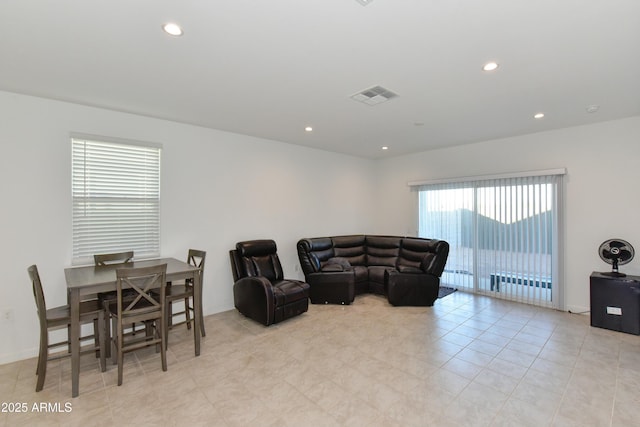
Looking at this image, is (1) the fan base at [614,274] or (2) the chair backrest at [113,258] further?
(1) the fan base at [614,274]

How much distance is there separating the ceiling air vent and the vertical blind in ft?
10.0

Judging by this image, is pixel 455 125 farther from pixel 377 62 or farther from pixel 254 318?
pixel 254 318

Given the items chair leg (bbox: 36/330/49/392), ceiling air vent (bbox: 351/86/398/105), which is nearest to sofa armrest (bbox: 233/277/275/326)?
chair leg (bbox: 36/330/49/392)

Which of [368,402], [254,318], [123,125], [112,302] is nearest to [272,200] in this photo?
[254,318]

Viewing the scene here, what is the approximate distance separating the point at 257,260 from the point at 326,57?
10.2 ft

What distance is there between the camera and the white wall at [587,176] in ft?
12.8

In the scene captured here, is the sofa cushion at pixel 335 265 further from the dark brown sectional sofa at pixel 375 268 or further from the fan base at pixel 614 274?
the fan base at pixel 614 274

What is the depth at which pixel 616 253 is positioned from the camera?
375 cm

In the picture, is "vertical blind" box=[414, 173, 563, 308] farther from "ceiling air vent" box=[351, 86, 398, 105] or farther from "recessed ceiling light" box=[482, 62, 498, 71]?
"ceiling air vent" box=[351, 86, 398, 105]

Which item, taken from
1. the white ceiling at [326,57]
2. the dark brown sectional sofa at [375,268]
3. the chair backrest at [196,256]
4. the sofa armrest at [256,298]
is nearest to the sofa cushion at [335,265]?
the dark brown sectional sofa at [375,268]

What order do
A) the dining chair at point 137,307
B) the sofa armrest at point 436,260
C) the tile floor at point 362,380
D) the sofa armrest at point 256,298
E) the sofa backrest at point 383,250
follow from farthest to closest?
the sofa backrest at point 383,250, the sofa armrest at point 436,260, the sofa armrest at point 256,298, the dining chair at point 137,307, the tile floor at point 362,380

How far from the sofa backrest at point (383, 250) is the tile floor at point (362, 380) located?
1909 millimetres

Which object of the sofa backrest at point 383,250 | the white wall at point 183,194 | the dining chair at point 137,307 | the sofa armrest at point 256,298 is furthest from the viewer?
the sofa backrest at point 383,250

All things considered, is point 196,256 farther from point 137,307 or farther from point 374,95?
point 374,95
